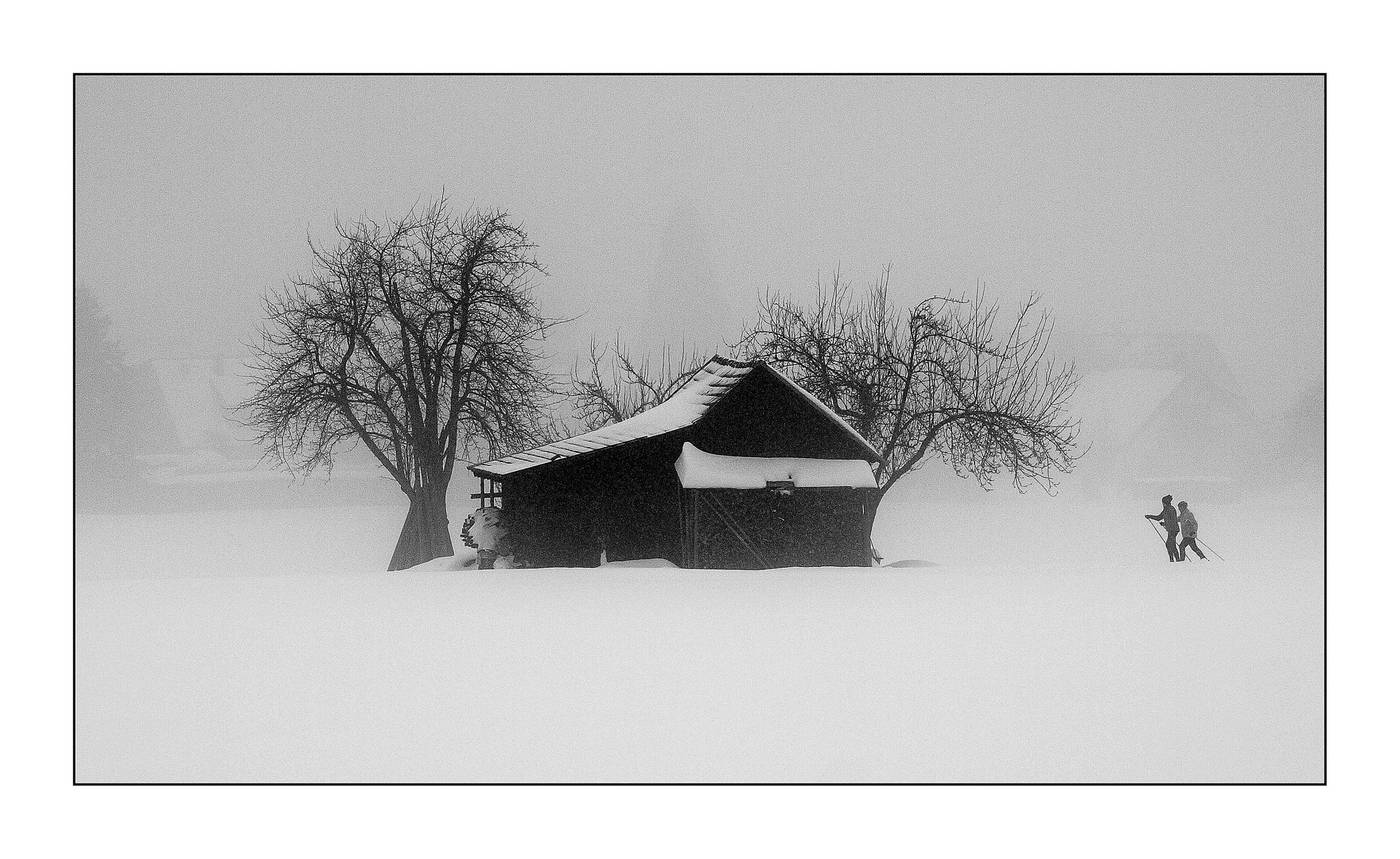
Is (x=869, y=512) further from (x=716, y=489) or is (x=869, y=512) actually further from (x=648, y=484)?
(x=648, y=484)

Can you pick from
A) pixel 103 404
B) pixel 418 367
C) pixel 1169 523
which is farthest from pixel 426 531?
pixel 103 404

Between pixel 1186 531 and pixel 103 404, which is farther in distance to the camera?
pixel 103 404

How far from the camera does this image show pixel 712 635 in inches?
560

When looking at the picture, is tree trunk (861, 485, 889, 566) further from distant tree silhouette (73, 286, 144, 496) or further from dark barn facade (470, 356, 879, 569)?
distant tree silhouette (73, 286, 144, 496)

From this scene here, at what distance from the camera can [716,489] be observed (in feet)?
70.1

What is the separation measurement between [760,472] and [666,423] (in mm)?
2493

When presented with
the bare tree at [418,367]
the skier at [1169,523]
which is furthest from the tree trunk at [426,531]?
the skier at [1169,523]

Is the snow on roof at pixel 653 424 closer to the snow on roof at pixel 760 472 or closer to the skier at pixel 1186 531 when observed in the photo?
the snow on roof at pixel 760 472

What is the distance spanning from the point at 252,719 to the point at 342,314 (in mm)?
18278

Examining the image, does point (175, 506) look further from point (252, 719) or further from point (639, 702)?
point (639, 702)

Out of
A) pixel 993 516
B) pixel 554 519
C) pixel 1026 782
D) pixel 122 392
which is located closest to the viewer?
pixel 1026 782

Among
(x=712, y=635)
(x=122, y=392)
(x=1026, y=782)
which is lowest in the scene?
(x=1026, y=782)

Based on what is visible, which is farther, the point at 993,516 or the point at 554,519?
the point at 993,516

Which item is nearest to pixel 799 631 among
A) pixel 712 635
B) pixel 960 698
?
pixel 712 635
